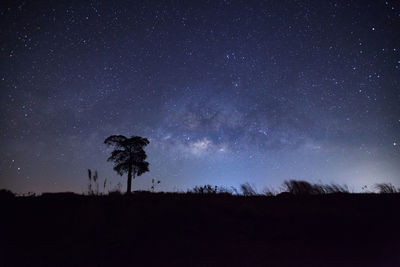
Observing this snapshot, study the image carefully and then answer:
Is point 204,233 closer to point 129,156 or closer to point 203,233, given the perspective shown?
point 203,233

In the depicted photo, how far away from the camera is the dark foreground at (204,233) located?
5113 mm

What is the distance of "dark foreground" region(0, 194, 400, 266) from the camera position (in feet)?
16.8

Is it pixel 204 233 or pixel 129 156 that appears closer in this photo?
pixel 204 233

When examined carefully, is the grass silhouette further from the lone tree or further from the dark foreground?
the lone tree

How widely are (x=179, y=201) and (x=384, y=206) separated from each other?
551cm

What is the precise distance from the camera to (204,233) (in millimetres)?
6094

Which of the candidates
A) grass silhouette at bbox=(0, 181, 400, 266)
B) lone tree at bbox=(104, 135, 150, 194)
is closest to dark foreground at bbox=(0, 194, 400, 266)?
grass silhouette at bbox=(0, 181, 400, 266)

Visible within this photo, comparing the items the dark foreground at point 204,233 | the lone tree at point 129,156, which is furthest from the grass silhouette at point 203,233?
the lone tree at point 129,156

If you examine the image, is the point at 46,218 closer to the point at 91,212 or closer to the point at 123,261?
the point at 91,212

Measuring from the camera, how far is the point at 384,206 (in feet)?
24.9

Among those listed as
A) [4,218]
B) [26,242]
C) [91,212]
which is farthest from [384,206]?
[4,218]

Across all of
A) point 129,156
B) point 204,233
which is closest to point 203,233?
point 204,233

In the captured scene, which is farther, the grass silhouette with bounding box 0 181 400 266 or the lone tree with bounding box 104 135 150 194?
the lone tree with bounding box 104 135 150 194

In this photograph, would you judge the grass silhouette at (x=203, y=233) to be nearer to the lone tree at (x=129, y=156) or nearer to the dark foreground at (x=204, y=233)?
the dark foreground at (x=204, y=233)
